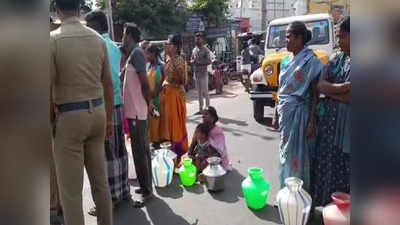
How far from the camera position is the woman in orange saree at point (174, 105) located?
14.8ft

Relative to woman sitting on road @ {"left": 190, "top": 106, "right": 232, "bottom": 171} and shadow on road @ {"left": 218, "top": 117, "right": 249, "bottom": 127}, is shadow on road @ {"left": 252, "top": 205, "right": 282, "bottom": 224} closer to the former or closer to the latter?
woman sitting on road @ {"left": 190, "top": 106, "right": 232, "bottom": 171}

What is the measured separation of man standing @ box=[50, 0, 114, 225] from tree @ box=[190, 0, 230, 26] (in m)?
15.1

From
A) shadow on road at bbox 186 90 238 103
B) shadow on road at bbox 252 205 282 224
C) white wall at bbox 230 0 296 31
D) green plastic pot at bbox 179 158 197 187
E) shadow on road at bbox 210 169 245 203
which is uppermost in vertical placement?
white wall at bbox 230 0 296 31

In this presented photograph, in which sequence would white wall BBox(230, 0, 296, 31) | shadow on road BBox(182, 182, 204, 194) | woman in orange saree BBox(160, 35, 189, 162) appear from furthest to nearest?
white wall BBox(230, 0, 296, 31) < woman in orange saree BBox(160, 35, 189, 162) < shadow on road BBox(182, 182, 204, 194)

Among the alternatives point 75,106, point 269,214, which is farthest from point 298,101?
point 75,106

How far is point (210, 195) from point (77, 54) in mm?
2160

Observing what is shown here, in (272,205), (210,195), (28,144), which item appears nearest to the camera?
(28,144)

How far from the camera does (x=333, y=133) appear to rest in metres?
2.83

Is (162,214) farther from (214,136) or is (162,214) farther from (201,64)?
(201,64)

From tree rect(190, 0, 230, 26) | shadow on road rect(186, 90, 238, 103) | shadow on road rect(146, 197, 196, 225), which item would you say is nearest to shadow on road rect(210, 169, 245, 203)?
shadow on road rect(146, 197, 196, 225)

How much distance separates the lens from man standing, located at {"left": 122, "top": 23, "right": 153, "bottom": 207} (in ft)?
11.3

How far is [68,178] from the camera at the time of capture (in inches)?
90.7

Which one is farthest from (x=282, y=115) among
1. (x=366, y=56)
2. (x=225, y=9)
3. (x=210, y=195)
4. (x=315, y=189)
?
(x=225, y=9)

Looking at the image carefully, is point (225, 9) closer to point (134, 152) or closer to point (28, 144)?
point (134, 152)
